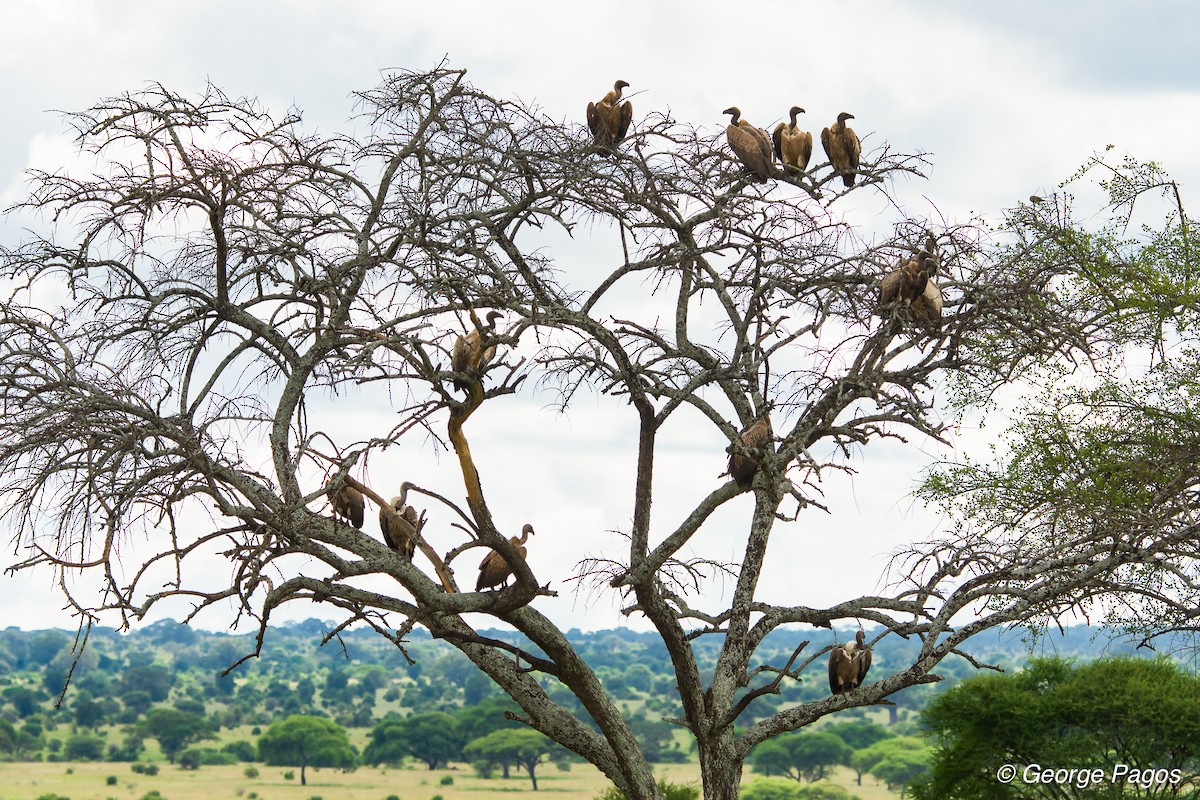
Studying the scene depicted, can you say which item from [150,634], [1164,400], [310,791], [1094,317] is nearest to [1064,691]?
[1164,400]

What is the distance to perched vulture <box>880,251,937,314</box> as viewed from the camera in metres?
10.8

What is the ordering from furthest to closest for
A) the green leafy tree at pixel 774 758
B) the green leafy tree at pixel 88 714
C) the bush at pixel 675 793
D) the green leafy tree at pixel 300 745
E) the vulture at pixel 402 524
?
the green leafy tree at pixel 88 714
the green leafy tree at pixel 300 745
the green leafy tree at pixel 774 758
the bush at pixel 675 793
the vulture at pixel 402 524

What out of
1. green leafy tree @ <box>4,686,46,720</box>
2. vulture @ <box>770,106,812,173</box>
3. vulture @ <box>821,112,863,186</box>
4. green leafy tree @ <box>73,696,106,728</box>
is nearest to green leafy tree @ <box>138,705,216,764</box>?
green leafy tree @ <box>73,696,106,728</box>

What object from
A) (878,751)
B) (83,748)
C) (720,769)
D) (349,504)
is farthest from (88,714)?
(349,504)

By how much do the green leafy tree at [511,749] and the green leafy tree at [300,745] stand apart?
8.72 metres

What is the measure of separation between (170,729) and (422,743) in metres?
17.1

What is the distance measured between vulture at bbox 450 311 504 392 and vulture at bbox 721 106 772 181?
10.4 feet

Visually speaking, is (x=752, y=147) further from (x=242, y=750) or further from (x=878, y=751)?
(x=242, y=750)

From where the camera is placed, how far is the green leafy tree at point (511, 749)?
7788cm

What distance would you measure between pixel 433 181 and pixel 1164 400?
8.19 meters

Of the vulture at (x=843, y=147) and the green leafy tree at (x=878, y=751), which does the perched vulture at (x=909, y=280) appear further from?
the green leafy tree at (x=878, y=751)

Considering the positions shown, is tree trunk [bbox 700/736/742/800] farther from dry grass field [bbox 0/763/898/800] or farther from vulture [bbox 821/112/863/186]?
dry grass field [bbox 0/763/898/800]

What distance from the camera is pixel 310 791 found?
77.2m

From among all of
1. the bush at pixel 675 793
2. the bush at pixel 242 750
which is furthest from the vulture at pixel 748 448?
the bush at pixel 242 750
